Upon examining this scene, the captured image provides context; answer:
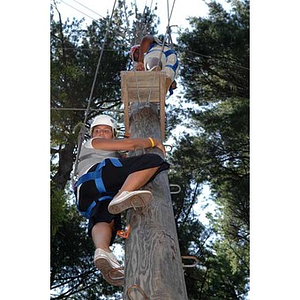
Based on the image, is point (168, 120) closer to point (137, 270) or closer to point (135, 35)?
point (135, 35)

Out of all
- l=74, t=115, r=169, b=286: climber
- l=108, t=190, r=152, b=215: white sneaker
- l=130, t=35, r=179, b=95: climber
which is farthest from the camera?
l=130, t=35, r=179, b=95: climber

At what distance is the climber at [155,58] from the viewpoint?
430 cm

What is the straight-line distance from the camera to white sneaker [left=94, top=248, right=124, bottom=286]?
9.50 feet

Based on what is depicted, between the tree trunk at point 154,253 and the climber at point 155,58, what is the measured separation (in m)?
1.30

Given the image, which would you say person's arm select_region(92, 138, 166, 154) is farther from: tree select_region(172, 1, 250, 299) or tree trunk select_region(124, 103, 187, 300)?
tree select_region(172, 1, 250, 299)

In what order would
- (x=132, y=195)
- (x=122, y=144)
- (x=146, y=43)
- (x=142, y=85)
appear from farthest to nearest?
(x=146, y=43) < (x=142, y=85) < (x=122, y=144) < (x=132, y=195)

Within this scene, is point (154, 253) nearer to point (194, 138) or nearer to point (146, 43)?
point (146, 43)

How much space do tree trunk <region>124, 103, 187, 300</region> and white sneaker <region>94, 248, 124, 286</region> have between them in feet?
0.64

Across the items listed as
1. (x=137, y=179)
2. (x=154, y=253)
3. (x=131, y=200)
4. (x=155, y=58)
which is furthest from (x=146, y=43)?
(x=154, y=253)

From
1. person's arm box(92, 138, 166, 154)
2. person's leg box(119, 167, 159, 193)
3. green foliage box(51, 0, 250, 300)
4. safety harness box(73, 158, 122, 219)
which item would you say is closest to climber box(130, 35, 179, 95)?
person's arm box(92, 138, 166, 154)

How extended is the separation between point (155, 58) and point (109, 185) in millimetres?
1440

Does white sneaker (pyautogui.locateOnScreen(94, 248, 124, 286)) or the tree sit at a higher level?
the tree

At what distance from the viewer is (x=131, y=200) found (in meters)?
2.79

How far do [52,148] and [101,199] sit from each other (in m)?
4.75
